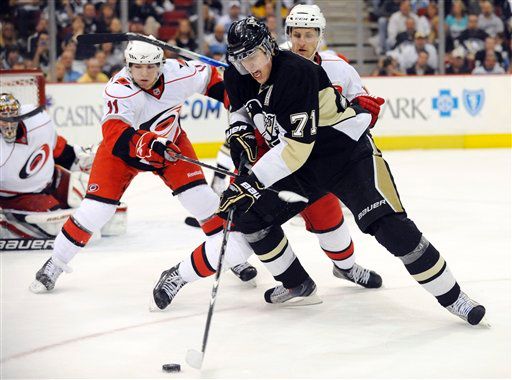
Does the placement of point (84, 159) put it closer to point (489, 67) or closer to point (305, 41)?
point (305, 41)

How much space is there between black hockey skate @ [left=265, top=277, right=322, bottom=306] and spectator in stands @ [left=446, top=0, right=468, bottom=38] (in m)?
6.25

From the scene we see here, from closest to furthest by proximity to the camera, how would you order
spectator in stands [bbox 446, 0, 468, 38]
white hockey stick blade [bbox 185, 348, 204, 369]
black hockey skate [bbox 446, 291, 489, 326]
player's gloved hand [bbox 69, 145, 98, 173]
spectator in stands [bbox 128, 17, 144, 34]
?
white hockey stick blade [bbox 185, 348, 204, 369]
black hockey skate [bbox 446, 291, 489, 326]
player's gloved hand [bbox 69, 145, 98, 173]
spectator in stands [bbox 128, 17, 144, 34]
spectator in stands [bbox 446, 0, 468, 38]

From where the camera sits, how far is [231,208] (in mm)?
3254

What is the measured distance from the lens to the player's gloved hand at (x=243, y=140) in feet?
11.2

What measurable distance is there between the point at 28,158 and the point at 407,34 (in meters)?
5.22

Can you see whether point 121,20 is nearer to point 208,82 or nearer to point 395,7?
point 395,7

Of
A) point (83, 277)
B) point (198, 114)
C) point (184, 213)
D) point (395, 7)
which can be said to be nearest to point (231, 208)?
point (83, 277)

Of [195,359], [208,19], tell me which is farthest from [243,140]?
[208,19]

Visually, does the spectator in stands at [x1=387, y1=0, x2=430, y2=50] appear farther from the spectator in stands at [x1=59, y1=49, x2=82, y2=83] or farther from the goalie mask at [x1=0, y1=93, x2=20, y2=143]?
the goalie mask at [x1=0, y1=93, x2=20, y2=143]

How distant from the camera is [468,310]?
3.28 m

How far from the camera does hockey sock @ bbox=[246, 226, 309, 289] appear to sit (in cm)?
350

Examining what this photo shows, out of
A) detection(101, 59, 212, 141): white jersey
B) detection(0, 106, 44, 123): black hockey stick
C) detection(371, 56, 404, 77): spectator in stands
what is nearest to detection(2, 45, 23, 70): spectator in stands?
detection(371, 56, 404, 77): spectator in stands

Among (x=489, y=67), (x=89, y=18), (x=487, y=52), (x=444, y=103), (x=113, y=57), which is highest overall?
(x=89, y=18)

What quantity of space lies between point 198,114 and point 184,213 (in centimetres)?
268
